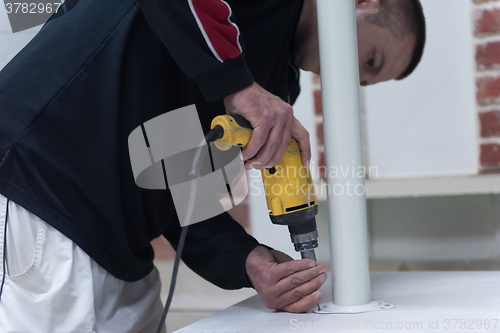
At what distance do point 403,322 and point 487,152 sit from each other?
0.74 metres

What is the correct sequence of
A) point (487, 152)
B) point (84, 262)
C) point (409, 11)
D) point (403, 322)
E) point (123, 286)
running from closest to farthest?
point (403, 322) → point (84, 262) → point (123, 286) → point (409, 11) → point (487, 152)

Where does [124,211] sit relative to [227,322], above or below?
above

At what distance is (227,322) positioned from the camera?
604 millimetres

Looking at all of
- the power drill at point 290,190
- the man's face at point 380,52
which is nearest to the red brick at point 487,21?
the man's face at point 380,52

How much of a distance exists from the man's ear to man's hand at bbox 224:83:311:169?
410 millimetres

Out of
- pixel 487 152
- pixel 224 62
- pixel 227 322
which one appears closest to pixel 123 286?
pixel 227 322

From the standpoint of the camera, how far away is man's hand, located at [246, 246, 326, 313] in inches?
25.0

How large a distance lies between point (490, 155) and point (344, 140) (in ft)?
2.29

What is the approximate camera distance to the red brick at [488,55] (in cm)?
106

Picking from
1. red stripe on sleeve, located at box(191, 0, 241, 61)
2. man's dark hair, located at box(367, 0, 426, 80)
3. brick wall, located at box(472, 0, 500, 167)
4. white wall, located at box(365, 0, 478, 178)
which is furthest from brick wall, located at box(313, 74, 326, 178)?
red stripe on sleeve, located at box(191, 0, 241, 61)

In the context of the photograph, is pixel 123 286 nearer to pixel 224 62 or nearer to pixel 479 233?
pixel 224 62

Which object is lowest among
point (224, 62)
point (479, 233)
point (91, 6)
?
point (479, 233)

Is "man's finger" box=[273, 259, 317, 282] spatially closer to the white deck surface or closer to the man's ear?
the white deck surface

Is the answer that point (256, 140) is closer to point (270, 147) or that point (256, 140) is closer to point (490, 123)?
point (270, 147)
